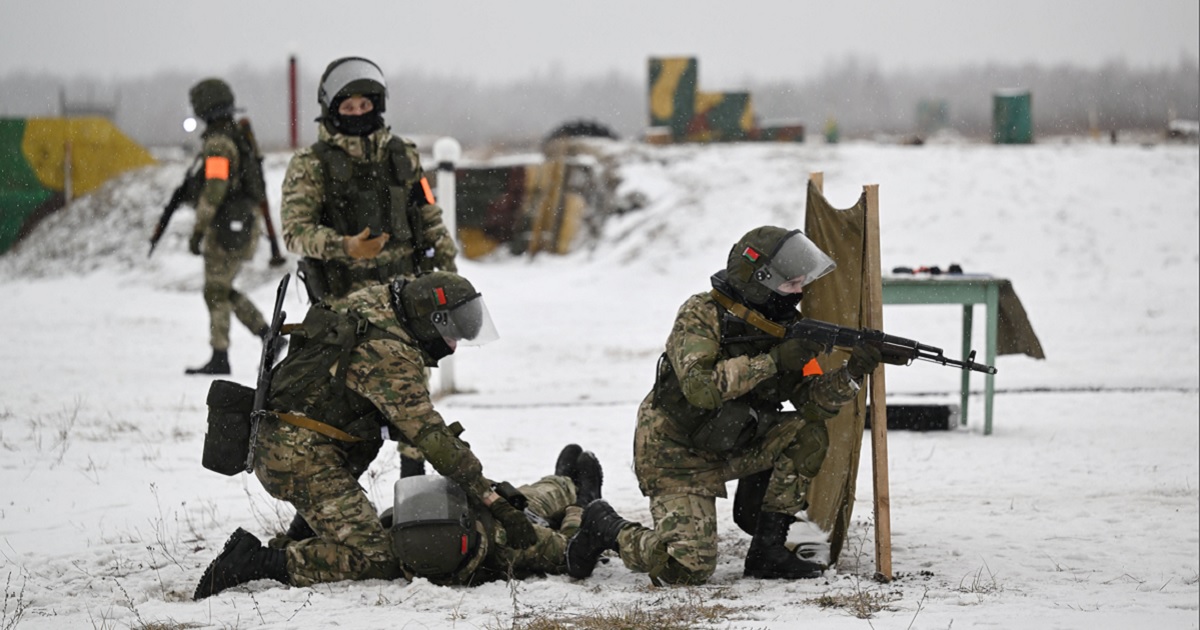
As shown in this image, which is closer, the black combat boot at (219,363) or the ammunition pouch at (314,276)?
the ammunition pouch at (314,276)

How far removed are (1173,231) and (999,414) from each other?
8.87 m

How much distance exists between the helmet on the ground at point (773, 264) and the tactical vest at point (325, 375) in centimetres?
146

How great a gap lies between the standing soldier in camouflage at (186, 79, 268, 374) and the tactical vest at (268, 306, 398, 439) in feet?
16.4

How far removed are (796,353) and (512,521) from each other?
1.34m

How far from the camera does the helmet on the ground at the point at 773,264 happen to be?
516cm

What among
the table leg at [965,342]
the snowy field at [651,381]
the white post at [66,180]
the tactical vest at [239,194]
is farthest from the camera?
the white post at [66,180]

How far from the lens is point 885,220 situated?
17609mm

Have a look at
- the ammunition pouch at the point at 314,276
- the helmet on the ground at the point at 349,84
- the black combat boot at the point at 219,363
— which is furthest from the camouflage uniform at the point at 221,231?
the helmet on the ground at the point at 349,84

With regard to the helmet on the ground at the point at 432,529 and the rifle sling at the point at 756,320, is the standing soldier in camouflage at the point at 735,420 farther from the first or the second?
the helmet on the ground at the point at 432,529

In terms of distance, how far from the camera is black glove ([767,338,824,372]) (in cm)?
514

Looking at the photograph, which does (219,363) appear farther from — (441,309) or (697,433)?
(697,433)

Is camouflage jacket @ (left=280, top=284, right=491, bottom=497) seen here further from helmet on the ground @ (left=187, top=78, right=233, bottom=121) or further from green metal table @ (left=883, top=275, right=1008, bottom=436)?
helmet on the ground @ (left=187, top=78, right=233, bottom=121)

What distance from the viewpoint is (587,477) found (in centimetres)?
632

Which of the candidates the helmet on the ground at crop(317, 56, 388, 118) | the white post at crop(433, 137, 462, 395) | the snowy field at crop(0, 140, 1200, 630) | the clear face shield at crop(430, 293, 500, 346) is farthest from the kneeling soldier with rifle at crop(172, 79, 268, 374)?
the clear face shield at crop(430, 293, 500, 346)
